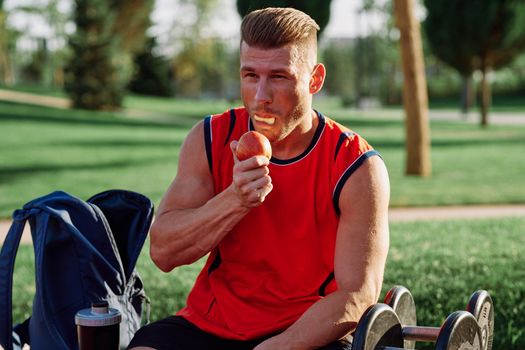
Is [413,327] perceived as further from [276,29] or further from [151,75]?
[151,75]

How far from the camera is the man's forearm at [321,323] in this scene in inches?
96.7

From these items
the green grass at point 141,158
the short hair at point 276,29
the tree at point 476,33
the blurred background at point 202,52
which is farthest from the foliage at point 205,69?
the short hair at point 276,29

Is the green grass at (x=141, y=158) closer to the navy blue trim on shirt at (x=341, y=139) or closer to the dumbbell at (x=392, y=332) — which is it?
the navy blue trim on shirt at (x=341, y=139)

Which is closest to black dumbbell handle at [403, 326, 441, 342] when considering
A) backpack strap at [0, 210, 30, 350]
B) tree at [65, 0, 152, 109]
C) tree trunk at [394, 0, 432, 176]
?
backpack strap at [0, 210, 30, 350]

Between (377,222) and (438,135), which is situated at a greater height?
(377,222)

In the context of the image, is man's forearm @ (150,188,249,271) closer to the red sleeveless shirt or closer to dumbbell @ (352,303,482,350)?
the red sleeveless shirt

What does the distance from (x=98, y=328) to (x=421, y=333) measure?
1.04m

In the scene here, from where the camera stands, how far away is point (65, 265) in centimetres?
289

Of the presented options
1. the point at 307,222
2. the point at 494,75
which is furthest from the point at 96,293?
the point at 494,75

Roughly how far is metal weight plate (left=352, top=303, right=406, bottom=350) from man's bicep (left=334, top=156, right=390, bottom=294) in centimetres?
Answer: 15

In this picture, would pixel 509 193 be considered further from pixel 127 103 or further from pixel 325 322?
pixel 127 103

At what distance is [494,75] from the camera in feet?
126

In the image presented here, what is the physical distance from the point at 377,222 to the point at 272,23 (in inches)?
28.0

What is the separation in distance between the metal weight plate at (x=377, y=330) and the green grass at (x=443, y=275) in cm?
207
